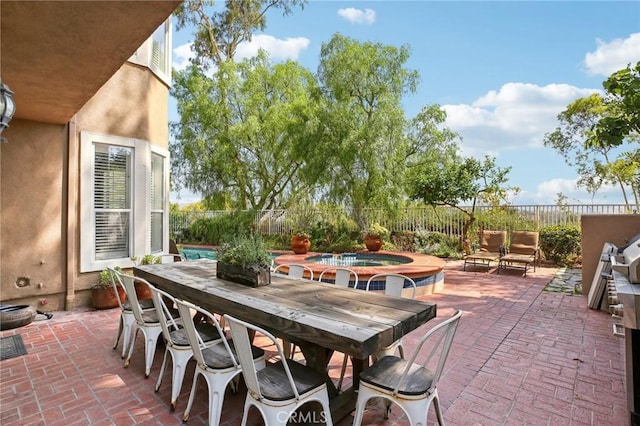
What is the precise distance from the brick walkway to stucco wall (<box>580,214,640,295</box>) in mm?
1465

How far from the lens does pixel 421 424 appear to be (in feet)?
6.63

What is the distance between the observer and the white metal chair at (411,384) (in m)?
2.02

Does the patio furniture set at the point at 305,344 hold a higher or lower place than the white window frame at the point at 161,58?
lower

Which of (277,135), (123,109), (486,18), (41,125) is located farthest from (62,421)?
(277,135)

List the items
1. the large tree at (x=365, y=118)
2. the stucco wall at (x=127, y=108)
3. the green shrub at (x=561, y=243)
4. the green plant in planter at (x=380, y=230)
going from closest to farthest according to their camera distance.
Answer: the stucco wall at (x=127, y=108)
the green shrub at (x=561, y=243)
the large tree at (x=365, y=118)
the green plant in planter at (x=380, y=230)

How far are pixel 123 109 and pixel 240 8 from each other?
43.8 ft

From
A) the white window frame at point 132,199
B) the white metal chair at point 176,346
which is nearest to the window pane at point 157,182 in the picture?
the white window frame at point 132,199

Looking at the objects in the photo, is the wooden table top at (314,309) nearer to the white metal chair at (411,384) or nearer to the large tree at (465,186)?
the white metal chair at (411,384)

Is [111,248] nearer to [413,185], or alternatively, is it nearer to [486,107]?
[413,185]

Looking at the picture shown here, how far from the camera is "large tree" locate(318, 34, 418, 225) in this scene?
10.8m

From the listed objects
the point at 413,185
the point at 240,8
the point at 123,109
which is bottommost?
the point at 413,185

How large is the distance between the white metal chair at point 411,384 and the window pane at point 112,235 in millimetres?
5291

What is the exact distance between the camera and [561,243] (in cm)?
927

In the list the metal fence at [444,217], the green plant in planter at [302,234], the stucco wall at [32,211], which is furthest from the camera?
the green plant in planter at [302,234]
